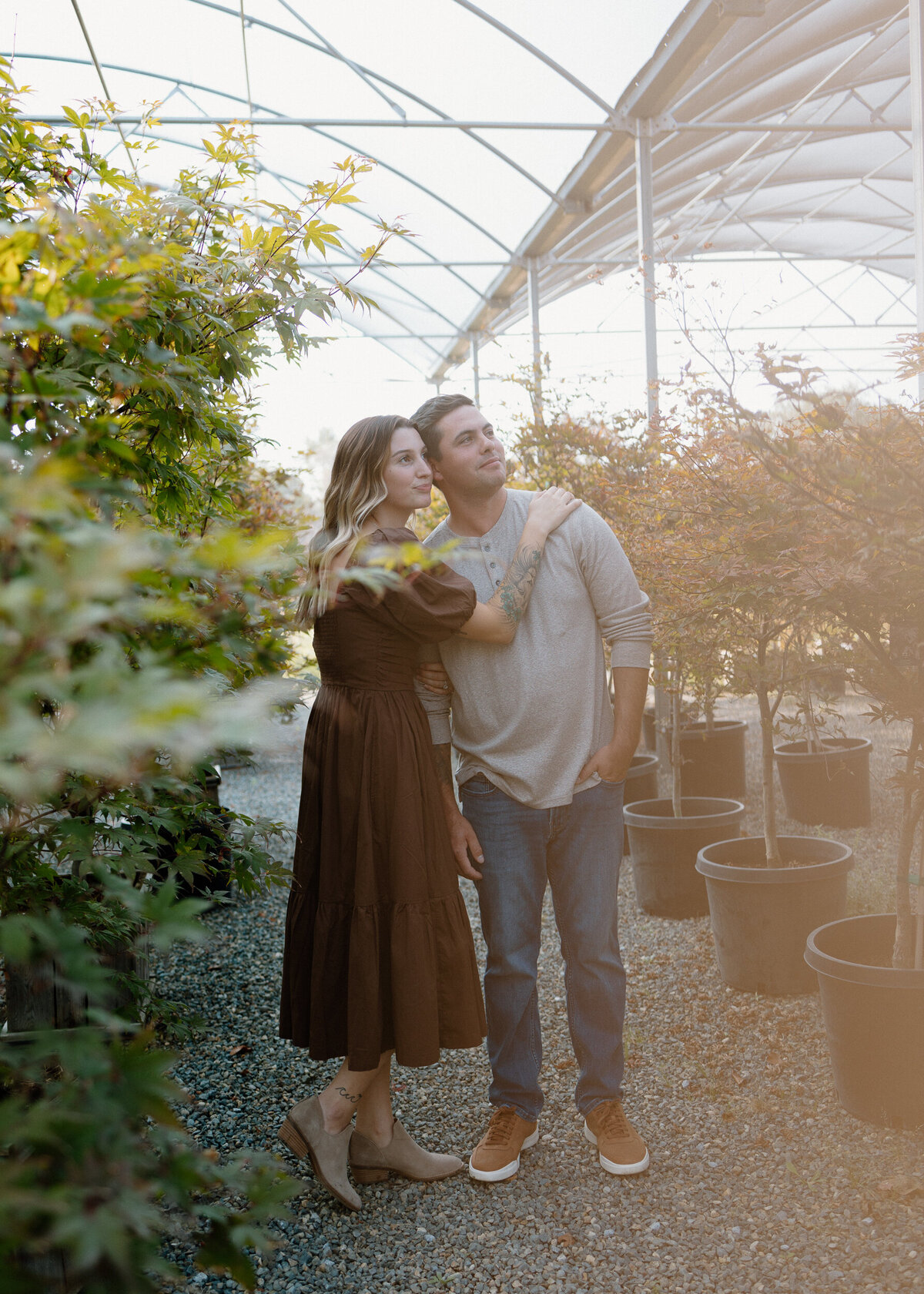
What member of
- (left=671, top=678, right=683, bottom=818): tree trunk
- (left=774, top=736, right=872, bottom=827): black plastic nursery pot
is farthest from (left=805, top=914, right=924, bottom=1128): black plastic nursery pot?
(left=774, top=736, right=872, bottom=827): black plastic nursery pot

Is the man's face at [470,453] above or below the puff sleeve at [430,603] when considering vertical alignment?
above

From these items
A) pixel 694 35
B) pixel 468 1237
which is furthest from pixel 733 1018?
pixel 694 35

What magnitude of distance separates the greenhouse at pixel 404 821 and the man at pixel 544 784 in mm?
11

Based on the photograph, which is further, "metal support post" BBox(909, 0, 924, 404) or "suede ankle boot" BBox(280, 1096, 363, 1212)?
"metal support post" BBox(909, 0, 924, 404)

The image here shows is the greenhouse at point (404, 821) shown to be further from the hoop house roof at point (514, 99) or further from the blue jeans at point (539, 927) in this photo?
the hoop house roof at point (514, 99)

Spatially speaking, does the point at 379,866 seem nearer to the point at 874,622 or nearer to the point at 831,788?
the point at 874,622

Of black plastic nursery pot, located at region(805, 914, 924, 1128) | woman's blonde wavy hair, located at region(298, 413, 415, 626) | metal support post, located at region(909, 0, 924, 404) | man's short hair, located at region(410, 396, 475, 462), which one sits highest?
metal support post, located at region(909, 0, 924, 404)

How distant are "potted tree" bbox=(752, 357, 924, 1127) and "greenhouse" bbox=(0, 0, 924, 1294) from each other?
0.5 inches

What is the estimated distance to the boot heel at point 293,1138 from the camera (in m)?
2.30

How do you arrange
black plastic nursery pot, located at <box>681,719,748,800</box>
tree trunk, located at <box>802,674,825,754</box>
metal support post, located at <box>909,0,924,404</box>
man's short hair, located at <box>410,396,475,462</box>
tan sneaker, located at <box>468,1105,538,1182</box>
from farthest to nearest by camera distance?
black plastic nursery pot, located at <box>681,719,748,800</box> → tree trunk, located at <box>802,674,825,754</box> → metal support post, located at <box>909,0,924,404</box> → man's short hair, located at <box>410,396,475,462</box> → tan sneaker, located at <box>468,1105,538,1182</box>

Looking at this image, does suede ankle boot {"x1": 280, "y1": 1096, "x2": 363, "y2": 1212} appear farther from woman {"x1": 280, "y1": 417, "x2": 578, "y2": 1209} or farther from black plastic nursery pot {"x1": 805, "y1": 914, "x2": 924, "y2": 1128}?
black plastic nursery pot {"x1": 805, "y1": 914, "x2": 924, "y2": 1128}

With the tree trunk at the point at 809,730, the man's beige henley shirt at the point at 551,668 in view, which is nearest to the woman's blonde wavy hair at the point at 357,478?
the man's beige henley shirt at the point at 551,668

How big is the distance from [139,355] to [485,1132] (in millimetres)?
2100

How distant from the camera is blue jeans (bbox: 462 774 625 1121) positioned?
2424 mm
